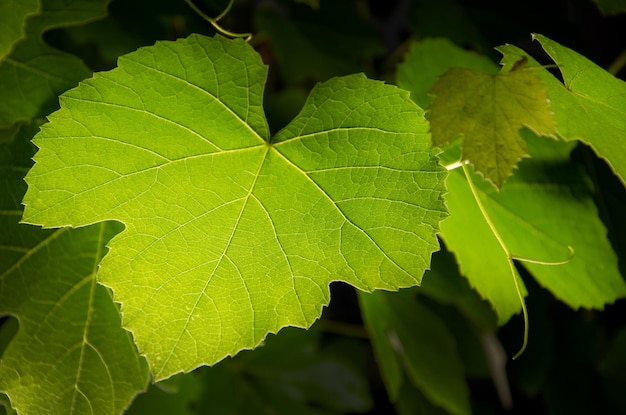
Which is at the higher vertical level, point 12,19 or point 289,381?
point 12,19

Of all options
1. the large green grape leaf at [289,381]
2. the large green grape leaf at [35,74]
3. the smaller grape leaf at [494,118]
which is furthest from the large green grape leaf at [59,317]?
the large green grape leaf at [289,381]

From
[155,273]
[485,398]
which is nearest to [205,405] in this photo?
[155,273]

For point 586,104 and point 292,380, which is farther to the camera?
point 292,380

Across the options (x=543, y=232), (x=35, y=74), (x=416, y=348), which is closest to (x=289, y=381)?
(x=416, y=348)

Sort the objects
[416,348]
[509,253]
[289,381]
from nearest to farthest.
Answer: [509,253] → [416,348] → [289,381]

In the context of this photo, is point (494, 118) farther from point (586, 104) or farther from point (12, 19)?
point (12, 19)

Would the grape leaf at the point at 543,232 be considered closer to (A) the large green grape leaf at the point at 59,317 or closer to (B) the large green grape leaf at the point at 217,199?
(B) the large green grape leaf at the point at 217,199

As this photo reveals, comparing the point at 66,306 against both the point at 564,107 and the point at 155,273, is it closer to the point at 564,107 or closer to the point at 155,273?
the point at 155,273
